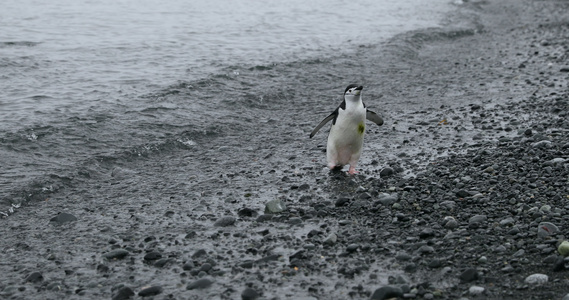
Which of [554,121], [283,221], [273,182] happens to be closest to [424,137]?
[554,121]

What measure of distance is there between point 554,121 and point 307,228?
190 inches

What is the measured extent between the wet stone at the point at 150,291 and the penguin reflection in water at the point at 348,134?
10.7ft

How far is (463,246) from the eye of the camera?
201 inches

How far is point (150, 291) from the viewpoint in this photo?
4605mm

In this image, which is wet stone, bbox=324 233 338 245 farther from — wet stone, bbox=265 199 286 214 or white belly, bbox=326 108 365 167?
white belly, bbox=326 108 365 167

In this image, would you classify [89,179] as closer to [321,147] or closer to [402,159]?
[321,147]

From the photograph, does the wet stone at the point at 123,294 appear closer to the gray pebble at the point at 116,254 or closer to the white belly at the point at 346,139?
the gray pebble at the point at 116,254

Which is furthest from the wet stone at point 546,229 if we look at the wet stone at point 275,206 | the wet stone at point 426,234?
the wet stone at point 275,206

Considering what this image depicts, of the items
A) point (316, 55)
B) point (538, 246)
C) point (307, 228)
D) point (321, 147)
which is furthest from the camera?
point (316, 55)

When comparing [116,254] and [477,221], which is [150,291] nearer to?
[116,254]

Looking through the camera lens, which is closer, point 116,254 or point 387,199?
point 116,254

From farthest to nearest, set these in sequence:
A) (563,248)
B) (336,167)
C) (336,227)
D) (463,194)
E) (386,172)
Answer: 1. (336,167)
2. (386,172)
3. (463,194)
4. (336,227)
5. (563,248)

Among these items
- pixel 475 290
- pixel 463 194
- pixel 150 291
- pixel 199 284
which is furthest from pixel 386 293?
pixel 463 194

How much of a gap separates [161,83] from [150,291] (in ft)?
26.9
